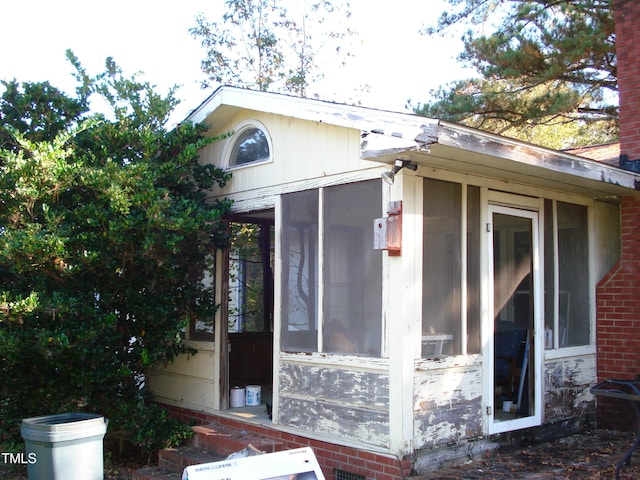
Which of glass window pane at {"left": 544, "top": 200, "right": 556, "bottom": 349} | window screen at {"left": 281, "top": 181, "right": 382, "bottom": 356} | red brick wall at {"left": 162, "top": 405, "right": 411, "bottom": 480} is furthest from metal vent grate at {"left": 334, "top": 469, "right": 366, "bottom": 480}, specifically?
glass window pane at {"left": 544, "top": 200, "right": 556, "bottom": 349}

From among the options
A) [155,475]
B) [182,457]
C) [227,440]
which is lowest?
[155,475]

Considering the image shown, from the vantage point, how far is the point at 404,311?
5016 millimetres

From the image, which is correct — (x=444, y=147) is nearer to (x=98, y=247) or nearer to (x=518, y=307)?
(x=518, y=307)

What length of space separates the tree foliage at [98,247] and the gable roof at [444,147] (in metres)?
0.96

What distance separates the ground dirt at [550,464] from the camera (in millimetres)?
5152

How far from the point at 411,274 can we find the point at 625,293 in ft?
10.3

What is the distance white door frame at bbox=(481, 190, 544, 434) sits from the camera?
5.68 m

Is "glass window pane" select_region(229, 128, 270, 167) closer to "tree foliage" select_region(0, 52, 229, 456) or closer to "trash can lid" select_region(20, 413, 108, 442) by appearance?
"tree foliage" select_region(0, 52, 229, 456)

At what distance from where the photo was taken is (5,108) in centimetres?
656

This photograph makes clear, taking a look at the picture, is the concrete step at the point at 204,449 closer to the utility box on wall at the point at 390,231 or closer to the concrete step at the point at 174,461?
the concrete step at the point at 174,461

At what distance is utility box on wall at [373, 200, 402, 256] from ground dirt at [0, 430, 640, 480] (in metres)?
1.79

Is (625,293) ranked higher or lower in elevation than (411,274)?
lower

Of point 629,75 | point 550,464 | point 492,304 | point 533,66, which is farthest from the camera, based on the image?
point 533,66

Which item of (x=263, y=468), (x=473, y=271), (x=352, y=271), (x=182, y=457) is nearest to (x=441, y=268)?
(x=473, y=271)
